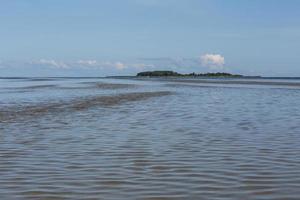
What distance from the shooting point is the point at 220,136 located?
11.5 metres

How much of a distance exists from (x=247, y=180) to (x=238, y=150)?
102 inches

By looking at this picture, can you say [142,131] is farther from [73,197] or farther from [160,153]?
[73,197]

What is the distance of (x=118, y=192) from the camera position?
634 centimetres

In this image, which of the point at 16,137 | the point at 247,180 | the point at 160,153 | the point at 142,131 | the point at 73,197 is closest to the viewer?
the point at 73,197

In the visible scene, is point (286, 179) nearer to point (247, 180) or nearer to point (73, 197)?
point (247, 180)

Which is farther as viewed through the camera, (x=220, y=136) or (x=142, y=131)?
(x=142, y=131)

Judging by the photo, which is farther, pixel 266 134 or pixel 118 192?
pixel 266 134

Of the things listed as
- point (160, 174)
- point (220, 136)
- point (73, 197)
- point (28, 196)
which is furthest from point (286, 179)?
point (220, 136)

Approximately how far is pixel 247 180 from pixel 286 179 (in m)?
0.52

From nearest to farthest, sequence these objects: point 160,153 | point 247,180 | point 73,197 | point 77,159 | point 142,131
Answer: point 73,197, point 247,180, point 77,159, point 160,153, point 142,131

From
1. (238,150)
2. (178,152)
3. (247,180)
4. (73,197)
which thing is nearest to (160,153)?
(178,152)

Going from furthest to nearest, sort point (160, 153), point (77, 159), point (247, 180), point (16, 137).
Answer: point (16, 137) → point (160, 153) → point (77, 159) → point (247, 180)

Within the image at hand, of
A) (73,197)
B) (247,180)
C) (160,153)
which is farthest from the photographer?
(160,153)

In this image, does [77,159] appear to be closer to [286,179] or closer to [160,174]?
[160,174]
